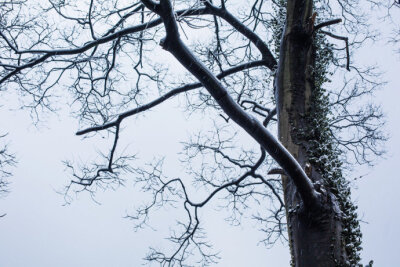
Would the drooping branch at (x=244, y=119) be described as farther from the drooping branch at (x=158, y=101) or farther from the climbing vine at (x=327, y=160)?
the drooping branch at (x=158, y=101)

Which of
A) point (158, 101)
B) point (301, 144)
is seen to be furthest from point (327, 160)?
point (158, 101)

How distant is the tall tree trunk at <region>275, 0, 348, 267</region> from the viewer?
7.97ft

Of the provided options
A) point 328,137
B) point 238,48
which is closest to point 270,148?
point 328,137

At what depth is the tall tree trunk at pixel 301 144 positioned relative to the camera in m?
2.43

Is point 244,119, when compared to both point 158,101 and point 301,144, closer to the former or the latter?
point 301,144

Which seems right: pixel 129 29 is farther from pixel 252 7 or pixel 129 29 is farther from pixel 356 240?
pixel 356 240

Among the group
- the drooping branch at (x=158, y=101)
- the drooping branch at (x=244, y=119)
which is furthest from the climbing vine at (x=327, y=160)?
the drooping branch at (x=158, y=101)

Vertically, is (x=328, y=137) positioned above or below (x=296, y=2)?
below

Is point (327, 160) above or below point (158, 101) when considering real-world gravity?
below

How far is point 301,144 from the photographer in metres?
3.06

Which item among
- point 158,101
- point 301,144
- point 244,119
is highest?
point 158,101

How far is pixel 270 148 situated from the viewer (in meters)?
2.38

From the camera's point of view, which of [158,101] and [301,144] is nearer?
[301,144]

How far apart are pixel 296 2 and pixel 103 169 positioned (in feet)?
12.0
